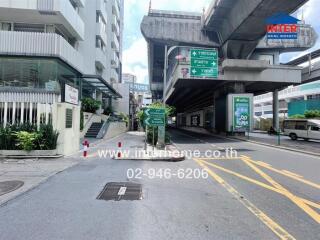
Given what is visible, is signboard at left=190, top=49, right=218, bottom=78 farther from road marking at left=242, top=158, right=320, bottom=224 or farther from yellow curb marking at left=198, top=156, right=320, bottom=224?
road marking at left=242, top=158, right=320, bottom=224

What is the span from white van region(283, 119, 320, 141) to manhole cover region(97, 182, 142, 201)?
25716 millimetres

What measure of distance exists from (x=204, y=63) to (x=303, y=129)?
42.4ft

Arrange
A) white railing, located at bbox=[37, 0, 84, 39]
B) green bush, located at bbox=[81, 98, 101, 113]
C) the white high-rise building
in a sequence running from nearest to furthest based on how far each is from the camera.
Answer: the white high-rise building
white railing, located at bbox=[37, 0, 84, 39]
green bush, located at bbox=[81, 98, 101, 113]

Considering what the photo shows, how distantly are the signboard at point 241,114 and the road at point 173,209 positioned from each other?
21.5 metres

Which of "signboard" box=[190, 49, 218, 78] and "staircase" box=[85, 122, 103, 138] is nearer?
"signboard" box=[190, 49, 218, 78]

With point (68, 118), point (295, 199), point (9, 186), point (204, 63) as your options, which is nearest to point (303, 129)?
point (204, 63)

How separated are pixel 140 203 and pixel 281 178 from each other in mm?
5471

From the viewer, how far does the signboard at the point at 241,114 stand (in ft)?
101

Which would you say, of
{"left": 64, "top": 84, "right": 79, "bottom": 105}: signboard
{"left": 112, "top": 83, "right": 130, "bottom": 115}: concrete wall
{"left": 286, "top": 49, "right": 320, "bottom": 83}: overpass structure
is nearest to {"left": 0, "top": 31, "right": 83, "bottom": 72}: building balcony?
{"left": 64, "top": 84, "right": 79, "bottom": 105}: signboard

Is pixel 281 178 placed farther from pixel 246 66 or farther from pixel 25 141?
pixel 246 66

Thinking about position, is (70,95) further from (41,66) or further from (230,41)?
(230,41)

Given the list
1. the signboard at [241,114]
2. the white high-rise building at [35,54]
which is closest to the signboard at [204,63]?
the signboard at [241,114]

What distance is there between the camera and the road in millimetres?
4617

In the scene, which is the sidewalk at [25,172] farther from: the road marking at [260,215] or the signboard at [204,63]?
the signboard at [204,63]
